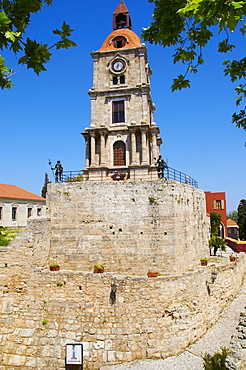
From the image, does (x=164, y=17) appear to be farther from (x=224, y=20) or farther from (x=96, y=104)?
(x=96, y=104)

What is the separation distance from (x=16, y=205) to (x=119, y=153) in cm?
1995

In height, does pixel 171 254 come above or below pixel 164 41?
below

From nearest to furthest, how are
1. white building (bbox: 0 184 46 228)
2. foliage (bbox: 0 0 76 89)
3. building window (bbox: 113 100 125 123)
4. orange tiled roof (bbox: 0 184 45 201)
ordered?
1. foliage (bbox: 0 0 76 89)
2. building window (bbox: 113 100 125 123)
3. white building (bbox: 0 184 46 228)
4. orange tiled roof (bbox: 0 184 45 201)

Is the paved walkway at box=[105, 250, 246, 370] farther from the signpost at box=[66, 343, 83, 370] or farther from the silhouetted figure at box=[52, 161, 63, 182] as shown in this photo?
the silhouetted figure at box=[52, 161, 63, 182]

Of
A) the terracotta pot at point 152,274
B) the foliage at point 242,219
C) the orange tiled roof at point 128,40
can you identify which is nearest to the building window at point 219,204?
the foliage at point 242,219

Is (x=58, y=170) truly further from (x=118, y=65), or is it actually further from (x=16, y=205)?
(x=16, y=205)

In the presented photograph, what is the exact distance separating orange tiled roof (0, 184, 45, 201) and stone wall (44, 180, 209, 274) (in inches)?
799

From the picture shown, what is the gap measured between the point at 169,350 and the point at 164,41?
13.9 m

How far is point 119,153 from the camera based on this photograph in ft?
73.1

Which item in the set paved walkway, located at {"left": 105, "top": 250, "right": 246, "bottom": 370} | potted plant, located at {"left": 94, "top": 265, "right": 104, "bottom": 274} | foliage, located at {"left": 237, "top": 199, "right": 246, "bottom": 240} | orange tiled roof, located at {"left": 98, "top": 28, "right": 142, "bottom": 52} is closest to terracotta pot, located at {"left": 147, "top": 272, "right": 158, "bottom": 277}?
potted plant, located at {"left": 94, "top": 265, "right": 104, "bottom": 274}

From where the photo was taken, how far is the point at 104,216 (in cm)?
1712

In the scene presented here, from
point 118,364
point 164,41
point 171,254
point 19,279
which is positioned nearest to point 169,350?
point 118,364

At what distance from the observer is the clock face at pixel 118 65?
22.9 m

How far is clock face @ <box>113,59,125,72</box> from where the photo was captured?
22859mm
